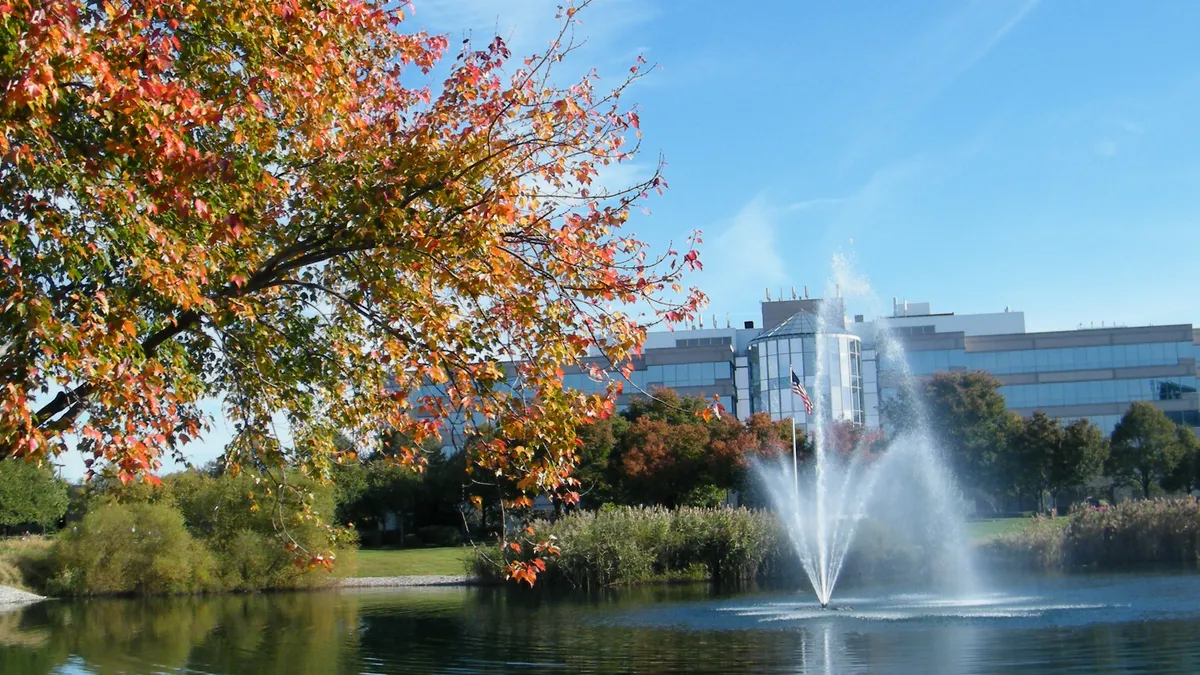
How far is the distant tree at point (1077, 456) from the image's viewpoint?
207ft

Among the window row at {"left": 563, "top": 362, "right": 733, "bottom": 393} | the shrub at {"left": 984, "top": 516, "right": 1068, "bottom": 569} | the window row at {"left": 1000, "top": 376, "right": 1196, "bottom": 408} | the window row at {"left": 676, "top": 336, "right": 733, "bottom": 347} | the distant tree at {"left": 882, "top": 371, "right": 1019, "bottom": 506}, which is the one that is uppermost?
the window row at {"left": 676, "top": 336, "right": 733, "bottom": 347}

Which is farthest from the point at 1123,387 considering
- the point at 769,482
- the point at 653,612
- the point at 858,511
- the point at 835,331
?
the point at 653,612

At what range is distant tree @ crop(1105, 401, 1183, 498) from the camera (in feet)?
217

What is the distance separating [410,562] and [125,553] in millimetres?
13255

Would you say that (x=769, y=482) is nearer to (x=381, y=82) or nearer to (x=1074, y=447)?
(x=1074, y=447)

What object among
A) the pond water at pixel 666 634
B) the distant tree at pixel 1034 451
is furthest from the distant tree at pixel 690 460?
the distant tree at pixel 1034 451

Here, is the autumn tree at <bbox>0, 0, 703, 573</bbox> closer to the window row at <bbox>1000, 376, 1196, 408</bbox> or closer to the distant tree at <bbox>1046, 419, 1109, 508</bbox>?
the distant tree at <bbox>1046, 419, 1109, 508</bbox>

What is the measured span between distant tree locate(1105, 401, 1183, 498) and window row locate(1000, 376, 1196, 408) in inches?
594

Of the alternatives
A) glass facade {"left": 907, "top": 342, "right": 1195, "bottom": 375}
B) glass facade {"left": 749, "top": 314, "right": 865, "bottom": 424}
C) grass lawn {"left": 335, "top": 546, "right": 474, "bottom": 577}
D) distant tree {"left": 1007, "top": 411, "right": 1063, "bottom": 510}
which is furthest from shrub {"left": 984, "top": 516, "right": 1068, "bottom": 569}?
glass facade {"left": 907, "top": 342, "right": 1195, "bottom": 375}

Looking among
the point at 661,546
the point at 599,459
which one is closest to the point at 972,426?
the point at 599,459

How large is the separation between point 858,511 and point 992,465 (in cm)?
3028

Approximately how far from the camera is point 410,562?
50.7 meters

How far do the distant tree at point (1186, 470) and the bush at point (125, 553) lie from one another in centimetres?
5431

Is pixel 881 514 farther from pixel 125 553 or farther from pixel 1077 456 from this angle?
pixel 1077 456
